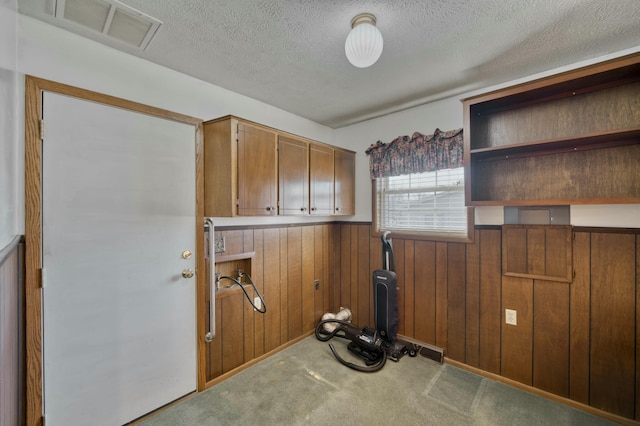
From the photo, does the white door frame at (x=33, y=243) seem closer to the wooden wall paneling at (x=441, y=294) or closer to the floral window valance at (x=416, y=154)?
the floral window valance at (x=416, y=154)

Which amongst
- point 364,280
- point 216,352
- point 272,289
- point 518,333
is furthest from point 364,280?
point 216,352

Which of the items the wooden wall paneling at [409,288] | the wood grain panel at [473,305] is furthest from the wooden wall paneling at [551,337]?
the wooden wall paneling at [409,288]

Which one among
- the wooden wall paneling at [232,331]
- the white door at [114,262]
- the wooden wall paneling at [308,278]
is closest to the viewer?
the white door at [114,262]

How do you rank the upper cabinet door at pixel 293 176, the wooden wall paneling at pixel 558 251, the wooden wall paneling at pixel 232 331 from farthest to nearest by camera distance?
the upper cabinet door at pixel 293 176, the wooden wall paneling at pixel 232 331, the wooden wall paneling at pixel 558 251

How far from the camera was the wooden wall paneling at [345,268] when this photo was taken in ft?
11.2

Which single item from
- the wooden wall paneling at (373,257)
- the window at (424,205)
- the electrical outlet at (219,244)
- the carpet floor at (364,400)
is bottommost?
the carpet floor at (364,400)

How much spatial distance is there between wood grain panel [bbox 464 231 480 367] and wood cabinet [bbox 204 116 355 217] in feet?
4.74

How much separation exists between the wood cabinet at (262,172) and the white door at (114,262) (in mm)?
198

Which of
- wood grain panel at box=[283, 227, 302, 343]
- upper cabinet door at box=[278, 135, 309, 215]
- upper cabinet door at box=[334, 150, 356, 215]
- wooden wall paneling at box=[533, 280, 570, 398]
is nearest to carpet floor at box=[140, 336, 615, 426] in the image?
wooden wall paneling at box=[533, 280, 570, 398]

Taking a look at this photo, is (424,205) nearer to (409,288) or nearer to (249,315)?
(409,288)

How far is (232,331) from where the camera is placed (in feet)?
8.04

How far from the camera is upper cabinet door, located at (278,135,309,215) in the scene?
252 cm

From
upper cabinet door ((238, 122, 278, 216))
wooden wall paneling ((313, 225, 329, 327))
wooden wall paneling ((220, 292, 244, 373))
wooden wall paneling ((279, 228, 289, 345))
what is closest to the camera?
upper cabinet door ((238, 122, 278, 216))

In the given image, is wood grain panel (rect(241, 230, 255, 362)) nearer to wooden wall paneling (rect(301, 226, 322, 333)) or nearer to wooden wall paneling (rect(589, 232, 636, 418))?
wooden wall paneling (rect(301, 226, 322, 333))
